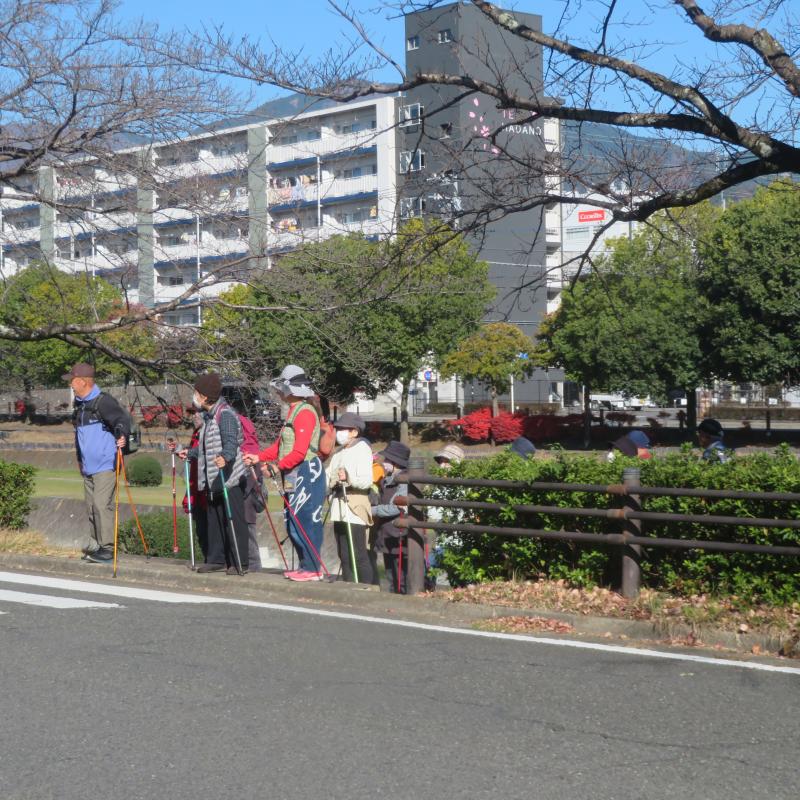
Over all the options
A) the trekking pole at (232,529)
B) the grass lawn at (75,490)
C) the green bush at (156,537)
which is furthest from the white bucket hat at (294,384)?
the grass lawn at (75,490)

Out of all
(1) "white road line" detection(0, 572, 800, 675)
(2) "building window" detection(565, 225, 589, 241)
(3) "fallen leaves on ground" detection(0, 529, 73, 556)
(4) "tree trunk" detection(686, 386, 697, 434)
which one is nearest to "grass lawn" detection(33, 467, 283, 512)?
(3) "fallen leaves on ground" detection(0, 529, 73, 556)

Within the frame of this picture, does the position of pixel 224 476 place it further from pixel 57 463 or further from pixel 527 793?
pixel 57 463

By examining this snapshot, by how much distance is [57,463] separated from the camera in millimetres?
55938

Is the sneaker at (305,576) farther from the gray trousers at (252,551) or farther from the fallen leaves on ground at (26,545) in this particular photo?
the fallen leaves on ground at (26,545)

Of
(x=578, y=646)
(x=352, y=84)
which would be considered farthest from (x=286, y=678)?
(x=352, y=84)

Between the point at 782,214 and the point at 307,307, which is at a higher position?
the point at 782,214

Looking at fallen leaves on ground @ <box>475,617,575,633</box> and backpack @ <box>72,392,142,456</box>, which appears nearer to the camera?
fallen leaves on ground @ <box>475,617,575,633</box>

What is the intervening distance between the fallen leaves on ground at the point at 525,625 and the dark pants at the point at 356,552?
251 cm

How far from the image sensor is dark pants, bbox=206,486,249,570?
35.5ft

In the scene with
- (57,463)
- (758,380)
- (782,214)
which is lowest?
(57,463)

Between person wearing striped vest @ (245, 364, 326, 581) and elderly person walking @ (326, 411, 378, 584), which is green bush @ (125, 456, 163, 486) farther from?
person wearing striped vest @ (245, 364, 326, 581)

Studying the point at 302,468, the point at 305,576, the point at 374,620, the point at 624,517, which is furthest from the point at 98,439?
the point at 624,517

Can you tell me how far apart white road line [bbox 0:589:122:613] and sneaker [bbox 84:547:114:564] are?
178cm

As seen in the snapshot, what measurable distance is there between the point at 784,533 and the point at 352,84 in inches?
206
